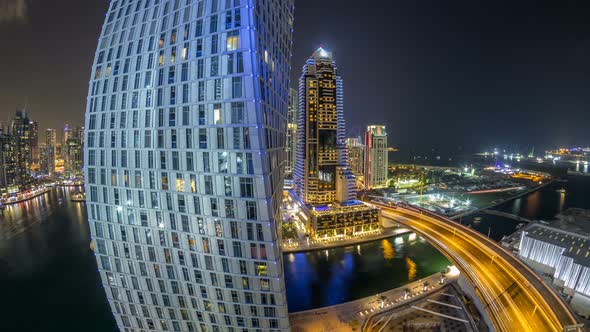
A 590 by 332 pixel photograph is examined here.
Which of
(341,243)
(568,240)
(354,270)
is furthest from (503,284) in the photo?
(341,243)

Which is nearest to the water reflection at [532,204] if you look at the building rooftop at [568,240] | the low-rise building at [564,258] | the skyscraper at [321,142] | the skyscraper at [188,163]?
the building rooftop at [568,240]

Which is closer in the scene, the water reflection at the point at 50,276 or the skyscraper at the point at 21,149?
the water reflection at the point at 50,276

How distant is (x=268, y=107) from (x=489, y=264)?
49.9 meters

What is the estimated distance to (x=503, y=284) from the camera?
38812mm

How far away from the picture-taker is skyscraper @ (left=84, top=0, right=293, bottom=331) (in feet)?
53.8

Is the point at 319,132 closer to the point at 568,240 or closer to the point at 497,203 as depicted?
the point at 568,240

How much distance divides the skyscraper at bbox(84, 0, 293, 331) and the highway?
3162cm

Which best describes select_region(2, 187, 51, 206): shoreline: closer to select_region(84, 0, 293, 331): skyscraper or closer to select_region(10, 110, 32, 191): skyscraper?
select_region(10, 110, 32, 191): skyscraper

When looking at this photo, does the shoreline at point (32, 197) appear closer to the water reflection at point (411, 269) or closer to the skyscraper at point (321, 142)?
the skyscraper at point (321, 142)

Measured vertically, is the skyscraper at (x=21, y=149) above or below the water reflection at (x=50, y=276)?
above

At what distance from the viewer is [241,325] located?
65.7 ft

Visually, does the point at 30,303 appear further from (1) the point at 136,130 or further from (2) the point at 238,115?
(2) the point at 238,115

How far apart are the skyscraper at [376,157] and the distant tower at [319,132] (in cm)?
4844

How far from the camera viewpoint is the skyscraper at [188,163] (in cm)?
1639
